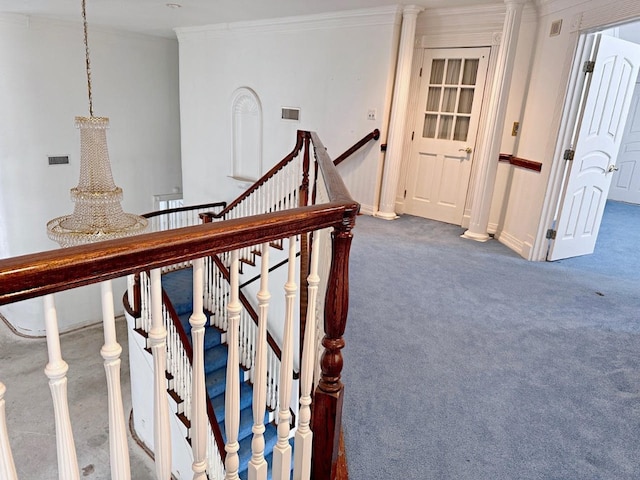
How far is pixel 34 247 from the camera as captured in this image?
6.46 metres

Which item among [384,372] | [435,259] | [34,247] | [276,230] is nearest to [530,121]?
[435,259]

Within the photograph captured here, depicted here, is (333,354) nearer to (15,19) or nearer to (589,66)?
(589,66)

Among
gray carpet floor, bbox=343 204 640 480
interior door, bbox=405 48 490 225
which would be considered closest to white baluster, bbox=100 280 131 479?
gray carpet floor, bbox=343 204 640 480

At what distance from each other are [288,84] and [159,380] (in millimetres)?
5604

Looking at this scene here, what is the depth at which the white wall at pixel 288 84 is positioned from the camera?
16.0ft

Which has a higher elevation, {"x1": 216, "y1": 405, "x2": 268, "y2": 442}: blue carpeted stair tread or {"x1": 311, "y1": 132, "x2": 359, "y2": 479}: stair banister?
{"x1": 311, "y1": 132, "x2": 359, "y2": 479}: stair banister

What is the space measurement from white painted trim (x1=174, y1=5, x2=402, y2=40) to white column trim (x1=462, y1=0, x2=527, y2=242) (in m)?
1.22

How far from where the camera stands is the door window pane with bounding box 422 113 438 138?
491 centimetres

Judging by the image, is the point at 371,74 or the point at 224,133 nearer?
the point at 371,74

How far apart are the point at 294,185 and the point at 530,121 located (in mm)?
2388

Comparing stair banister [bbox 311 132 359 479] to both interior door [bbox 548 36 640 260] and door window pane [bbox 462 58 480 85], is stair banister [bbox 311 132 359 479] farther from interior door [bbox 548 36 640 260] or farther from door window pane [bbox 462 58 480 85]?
door window pane [bbox 462 58 480 85]

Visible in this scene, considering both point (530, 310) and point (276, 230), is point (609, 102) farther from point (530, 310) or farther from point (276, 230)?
point (276, 230)

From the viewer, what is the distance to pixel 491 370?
6.79ft

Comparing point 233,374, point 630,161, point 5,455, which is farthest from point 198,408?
point 630,161
